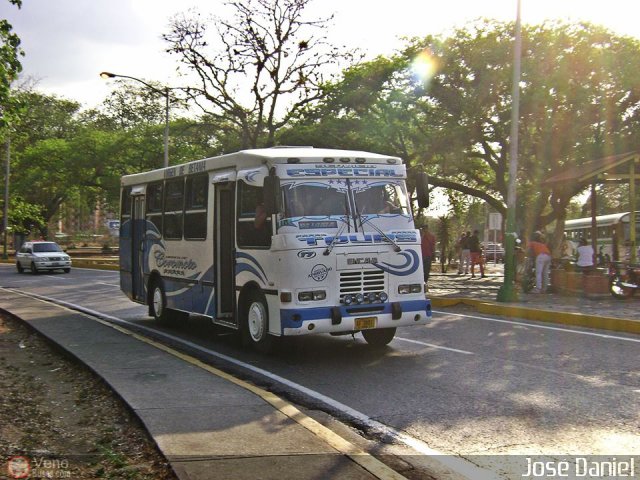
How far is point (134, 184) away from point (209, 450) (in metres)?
9.94

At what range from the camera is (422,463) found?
5148 mm

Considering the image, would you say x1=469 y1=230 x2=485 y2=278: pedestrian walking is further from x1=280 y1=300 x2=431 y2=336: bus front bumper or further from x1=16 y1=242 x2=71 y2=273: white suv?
x1=280 y1=300 x2=431 y2=336: bus front bumper

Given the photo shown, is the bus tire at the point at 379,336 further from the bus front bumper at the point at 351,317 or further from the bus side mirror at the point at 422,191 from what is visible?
the bus side mirror at the point at 422,191

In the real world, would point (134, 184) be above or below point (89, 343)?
above

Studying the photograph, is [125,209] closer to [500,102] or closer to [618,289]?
[618,289]

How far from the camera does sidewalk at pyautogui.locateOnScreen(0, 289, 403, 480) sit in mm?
4750

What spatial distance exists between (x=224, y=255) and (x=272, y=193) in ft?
6.53

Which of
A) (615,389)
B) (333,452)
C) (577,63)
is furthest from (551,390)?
(577,63)

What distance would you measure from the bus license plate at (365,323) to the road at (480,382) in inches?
19.2

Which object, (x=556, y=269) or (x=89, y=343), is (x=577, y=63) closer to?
(x=556, y=269)

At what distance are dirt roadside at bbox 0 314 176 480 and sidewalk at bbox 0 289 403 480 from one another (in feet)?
0.47

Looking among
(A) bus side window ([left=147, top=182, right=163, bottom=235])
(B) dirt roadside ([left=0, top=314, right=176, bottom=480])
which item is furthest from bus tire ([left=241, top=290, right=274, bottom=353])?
(A) bus side window ([left=147, top=182, right=163, bottom=235])

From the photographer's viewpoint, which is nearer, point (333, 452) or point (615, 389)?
point (333, 452)

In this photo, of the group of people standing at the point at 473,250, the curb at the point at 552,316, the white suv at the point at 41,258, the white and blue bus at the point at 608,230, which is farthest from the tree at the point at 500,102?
the white suv at the point at 41,258
